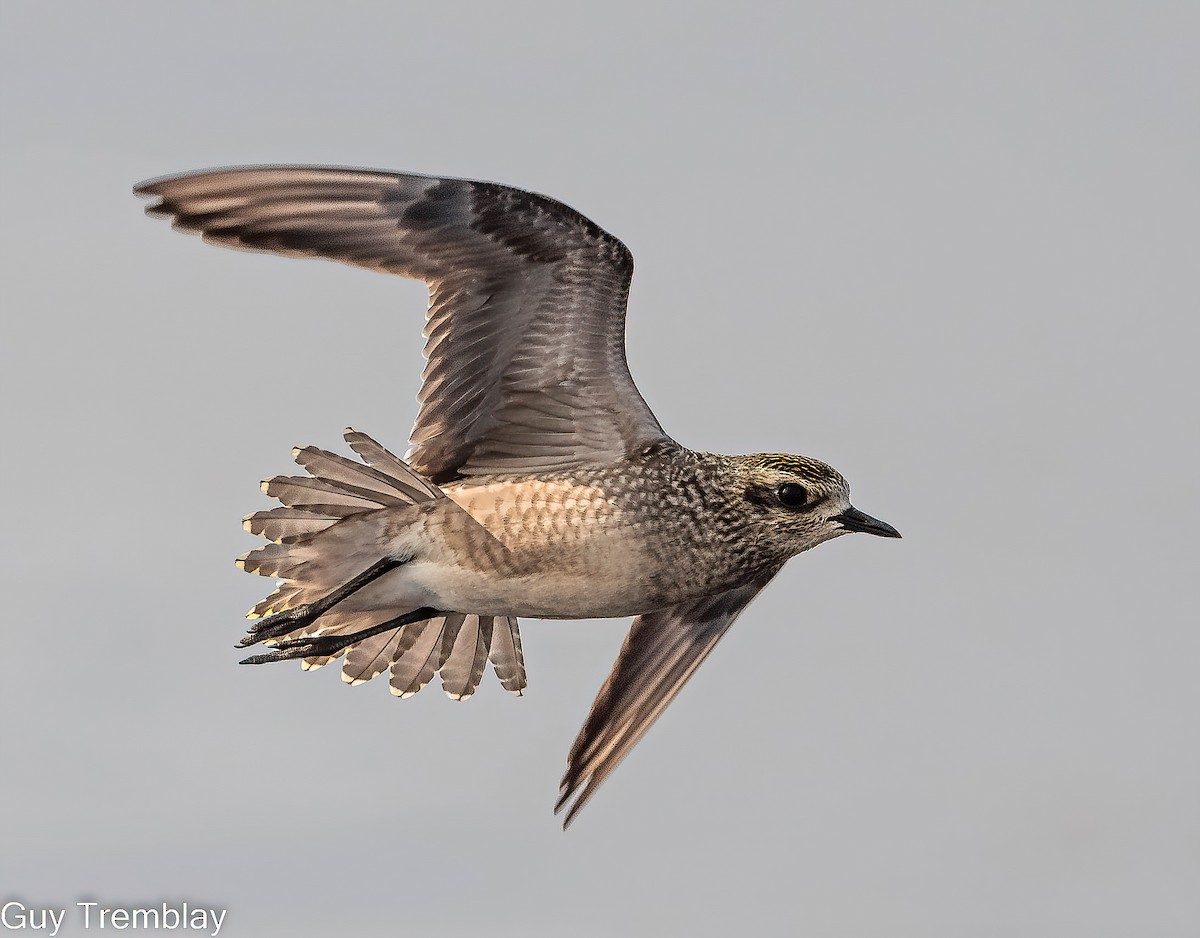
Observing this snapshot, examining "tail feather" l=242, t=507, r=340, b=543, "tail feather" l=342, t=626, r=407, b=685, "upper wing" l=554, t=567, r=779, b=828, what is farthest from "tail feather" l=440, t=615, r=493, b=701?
"tail feather" l=242, t=507, r=340, b=543

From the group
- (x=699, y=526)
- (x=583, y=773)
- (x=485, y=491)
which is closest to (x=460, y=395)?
(x=485, y=491)

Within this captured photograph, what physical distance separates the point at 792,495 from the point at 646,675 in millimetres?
1948

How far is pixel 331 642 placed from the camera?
13.9m

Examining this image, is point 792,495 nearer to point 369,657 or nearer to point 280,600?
point 369,657

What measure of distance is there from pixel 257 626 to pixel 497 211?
9.09 ft

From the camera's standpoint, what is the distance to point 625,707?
49.1 feet

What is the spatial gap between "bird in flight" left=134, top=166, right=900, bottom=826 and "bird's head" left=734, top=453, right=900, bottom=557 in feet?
0.04

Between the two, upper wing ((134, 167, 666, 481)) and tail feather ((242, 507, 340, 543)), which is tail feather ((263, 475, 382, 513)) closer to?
tail feather ((242, 507, 340, 543))

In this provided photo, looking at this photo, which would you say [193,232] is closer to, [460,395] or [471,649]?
[460,395]

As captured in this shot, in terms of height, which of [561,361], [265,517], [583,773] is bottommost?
[583,773]

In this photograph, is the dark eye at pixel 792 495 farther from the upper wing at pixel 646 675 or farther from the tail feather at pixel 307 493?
the tail feather at pixel 307 493

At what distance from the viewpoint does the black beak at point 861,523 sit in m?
13.8

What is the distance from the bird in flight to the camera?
43.7ft

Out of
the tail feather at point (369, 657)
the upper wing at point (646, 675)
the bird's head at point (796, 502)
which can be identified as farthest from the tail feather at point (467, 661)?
the bird's head at point (796, 502)
